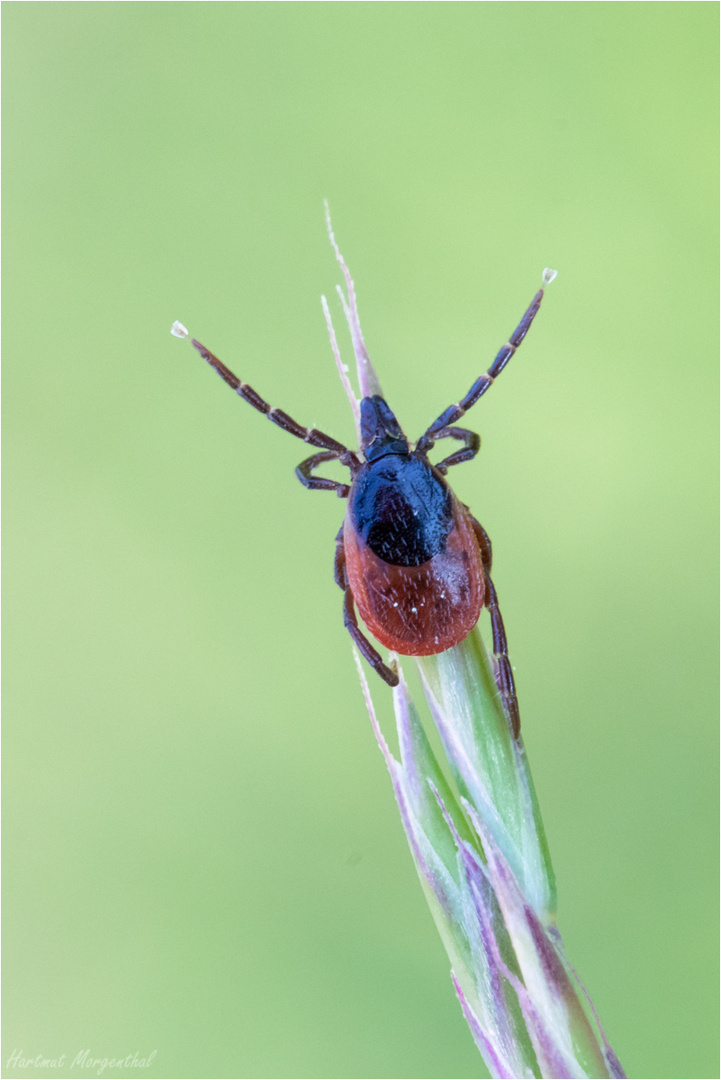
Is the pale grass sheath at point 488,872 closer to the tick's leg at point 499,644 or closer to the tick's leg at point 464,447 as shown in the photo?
the tick's leg at point 499,644

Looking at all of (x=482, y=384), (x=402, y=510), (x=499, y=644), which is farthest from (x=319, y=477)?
(x=499, y=644)

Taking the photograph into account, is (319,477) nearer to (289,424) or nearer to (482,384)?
(289,424)

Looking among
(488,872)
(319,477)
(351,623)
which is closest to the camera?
(488,872)

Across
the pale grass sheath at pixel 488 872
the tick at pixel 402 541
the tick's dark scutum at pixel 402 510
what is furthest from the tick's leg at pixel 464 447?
the pale grass sheath at pixel 488 872

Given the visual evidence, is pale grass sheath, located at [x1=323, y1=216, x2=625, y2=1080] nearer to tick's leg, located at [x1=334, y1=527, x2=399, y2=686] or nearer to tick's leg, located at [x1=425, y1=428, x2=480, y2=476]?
tick's leg, located at [x1=334, y1=527, x2=399, y2=686]

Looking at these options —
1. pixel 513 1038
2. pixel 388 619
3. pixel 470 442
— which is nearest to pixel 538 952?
pixel 513 1038

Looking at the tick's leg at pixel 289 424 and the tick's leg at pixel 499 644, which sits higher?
the tick's leg at pixel 289 424
